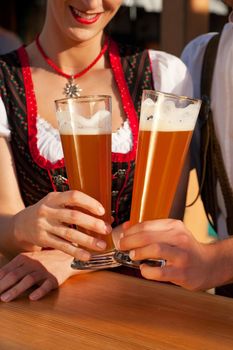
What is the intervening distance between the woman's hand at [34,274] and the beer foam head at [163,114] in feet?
1.39

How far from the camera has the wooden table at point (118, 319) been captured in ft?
3.49

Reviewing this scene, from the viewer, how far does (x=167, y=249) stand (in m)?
1.14

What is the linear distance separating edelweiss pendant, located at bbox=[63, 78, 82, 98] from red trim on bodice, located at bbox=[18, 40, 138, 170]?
110mm

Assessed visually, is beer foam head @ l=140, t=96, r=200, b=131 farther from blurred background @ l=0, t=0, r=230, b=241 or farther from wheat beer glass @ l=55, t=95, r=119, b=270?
blurred background @ l=0, t=0, r=230, b=241

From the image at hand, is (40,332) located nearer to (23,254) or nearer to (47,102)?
(23,254)

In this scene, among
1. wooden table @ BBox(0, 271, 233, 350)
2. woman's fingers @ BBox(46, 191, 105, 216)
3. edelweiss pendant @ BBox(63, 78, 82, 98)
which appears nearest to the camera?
wooden table @ BBox(0, 271, 233, 350)

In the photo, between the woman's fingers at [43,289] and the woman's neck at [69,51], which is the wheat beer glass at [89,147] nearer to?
the woman's fingers at [43,289]

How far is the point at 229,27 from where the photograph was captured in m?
1.93

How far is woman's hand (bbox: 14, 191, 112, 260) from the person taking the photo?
3.95 ft

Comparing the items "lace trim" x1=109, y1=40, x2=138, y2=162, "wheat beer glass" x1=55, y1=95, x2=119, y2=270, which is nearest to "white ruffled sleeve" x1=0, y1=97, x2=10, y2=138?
"lace trim" x1=109, y1=40, x2=138, y2=162

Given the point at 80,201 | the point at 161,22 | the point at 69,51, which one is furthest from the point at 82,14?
the point at 161,22

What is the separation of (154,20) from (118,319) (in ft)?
22.3

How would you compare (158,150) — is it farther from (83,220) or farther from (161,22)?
(161,22)

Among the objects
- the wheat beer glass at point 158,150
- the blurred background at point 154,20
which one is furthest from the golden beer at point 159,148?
the blurred background at point 154,20
